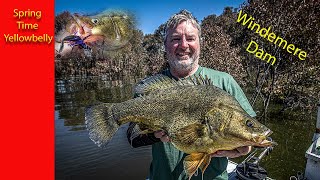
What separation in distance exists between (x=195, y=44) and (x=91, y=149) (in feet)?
45.5

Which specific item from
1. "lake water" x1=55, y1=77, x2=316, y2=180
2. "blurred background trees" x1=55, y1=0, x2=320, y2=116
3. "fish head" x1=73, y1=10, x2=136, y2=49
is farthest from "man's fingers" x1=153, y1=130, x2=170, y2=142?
"fish head" x1=73, y1=10, x2=136, y2=49

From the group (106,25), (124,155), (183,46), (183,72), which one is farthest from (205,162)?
(106,25)

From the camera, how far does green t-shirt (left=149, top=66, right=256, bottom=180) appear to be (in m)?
3.23

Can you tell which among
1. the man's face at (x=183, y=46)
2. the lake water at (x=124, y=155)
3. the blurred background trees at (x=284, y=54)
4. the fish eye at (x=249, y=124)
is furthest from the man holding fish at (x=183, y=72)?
the blurred background trees at (x=284, y=54)

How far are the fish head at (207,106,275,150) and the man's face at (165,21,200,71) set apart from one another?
885 millimetres

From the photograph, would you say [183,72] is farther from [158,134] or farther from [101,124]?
[101,124]

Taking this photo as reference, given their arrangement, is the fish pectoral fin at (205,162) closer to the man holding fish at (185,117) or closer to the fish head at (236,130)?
the man holding fish at (185,117)

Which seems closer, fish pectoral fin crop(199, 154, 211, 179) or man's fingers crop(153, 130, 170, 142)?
fish pectoral fin crop(199, 154, 211, 179)

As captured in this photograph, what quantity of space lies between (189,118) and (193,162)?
0.34m

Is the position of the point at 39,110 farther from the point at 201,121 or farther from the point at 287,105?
the point at 287,105

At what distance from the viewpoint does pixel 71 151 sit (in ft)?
51.9

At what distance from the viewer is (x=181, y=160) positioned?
330cm

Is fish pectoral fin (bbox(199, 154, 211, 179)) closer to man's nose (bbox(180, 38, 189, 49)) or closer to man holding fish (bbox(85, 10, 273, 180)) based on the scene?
man holding fish (bbox(85, 10, 273, 180))

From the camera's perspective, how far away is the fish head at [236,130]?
233 cm
